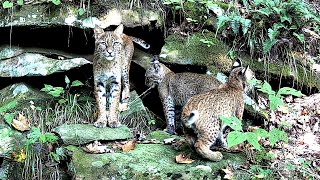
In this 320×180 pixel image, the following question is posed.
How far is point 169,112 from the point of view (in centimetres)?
826

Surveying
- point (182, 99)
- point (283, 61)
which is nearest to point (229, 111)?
point (182, 99)

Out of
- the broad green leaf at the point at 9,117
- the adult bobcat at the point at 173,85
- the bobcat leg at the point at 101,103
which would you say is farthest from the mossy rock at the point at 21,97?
the adult bobcat at the point at 173,85

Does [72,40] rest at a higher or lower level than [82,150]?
higher

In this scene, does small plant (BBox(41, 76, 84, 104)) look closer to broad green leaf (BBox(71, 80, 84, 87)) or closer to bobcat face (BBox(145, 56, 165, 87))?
broad green leaf (BBox(71, 80, 84, 87))

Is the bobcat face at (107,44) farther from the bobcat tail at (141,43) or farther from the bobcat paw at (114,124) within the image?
the bobcat tail at (141,43)

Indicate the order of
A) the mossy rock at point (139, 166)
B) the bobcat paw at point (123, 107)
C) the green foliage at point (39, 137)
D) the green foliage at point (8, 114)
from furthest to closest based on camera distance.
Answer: the bobcat paw at point (123, 107)
the green foliage at point (8, 114)
the green foliage at point (39, 137)
the mossy rock at point (139, 166)

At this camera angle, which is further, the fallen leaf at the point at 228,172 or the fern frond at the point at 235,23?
the fern frond at the point at 235,23

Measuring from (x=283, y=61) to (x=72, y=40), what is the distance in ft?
12.8

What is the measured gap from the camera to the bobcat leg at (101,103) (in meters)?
7.67

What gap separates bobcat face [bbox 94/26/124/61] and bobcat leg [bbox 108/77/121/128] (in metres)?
0.43

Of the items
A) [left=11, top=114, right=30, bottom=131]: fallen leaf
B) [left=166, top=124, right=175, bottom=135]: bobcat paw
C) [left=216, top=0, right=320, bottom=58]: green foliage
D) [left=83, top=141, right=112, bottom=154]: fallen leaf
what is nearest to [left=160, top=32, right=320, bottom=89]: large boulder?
[left=216, top=0, right=320, bottom=58]: green foliage

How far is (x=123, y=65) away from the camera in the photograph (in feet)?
28.4

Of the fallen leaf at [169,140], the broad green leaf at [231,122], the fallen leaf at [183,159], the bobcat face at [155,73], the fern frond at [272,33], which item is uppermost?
the fern frond at [272,33]

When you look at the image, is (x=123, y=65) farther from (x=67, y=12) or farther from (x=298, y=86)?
(x=298, y=86)
